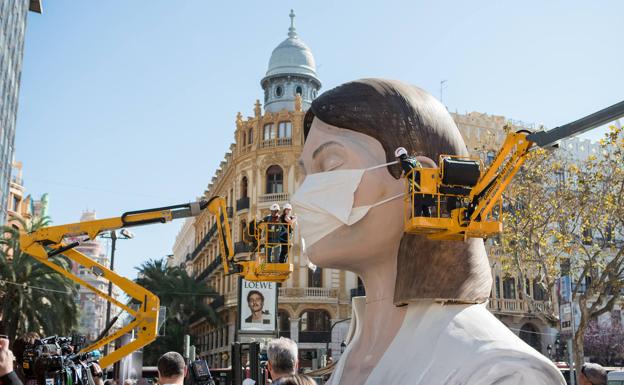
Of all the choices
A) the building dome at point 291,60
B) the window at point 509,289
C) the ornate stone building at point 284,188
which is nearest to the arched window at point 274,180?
the ornate stone building at point 284,188

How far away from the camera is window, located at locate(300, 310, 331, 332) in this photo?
126 ft

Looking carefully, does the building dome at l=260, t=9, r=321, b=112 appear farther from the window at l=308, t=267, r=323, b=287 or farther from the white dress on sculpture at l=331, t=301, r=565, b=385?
the white dress on sculpture at l=331, t=301, r=565, b=385

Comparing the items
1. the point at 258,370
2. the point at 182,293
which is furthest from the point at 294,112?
the point at 258,370

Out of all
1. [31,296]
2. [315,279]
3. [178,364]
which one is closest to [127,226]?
[178,364]

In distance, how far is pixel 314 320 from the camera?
38.6 meters

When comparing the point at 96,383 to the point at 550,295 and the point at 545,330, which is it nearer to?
the point at 550,295

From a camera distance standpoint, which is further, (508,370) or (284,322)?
(284,322)

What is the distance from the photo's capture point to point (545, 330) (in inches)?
→ 1640

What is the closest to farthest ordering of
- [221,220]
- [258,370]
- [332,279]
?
[258,370] → [221,220] → [332,279]

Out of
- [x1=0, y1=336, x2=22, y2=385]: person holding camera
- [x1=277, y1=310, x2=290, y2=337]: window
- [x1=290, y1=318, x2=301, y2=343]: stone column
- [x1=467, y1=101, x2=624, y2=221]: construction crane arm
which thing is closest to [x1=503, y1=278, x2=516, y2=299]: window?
[x1=290, y1=318, x2=301, y2=343]: stone column

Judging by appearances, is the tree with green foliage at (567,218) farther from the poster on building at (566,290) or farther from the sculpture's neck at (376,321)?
the sculpture's neck at (376,321)

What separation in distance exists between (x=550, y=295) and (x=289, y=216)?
12.8 meters

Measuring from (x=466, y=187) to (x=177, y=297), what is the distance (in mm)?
39291

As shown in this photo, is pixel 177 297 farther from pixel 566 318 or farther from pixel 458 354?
pixel 458 354
